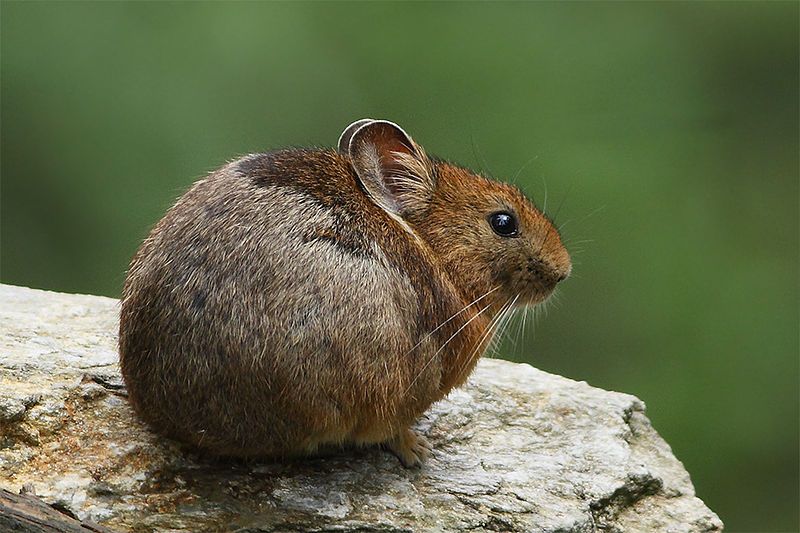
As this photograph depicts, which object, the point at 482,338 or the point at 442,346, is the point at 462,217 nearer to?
the point at 482,338

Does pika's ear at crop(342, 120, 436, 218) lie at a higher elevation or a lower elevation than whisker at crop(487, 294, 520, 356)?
higher

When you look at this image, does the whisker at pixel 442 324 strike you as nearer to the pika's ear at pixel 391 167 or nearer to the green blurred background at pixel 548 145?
the pika's ear at pixel 391 167

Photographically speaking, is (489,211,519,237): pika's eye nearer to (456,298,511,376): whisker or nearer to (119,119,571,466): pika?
(119,119,571,466): pika

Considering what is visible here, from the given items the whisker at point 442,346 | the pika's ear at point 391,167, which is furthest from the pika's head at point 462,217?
the whisker at point 442,346

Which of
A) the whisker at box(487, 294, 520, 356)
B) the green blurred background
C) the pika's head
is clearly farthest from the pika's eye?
the green blurred background

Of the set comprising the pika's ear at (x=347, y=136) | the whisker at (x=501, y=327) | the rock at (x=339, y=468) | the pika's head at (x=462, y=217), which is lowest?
the rock at (x=339, y=468)

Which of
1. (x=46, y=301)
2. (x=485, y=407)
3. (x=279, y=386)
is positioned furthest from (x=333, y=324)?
(x=46, y=301)
